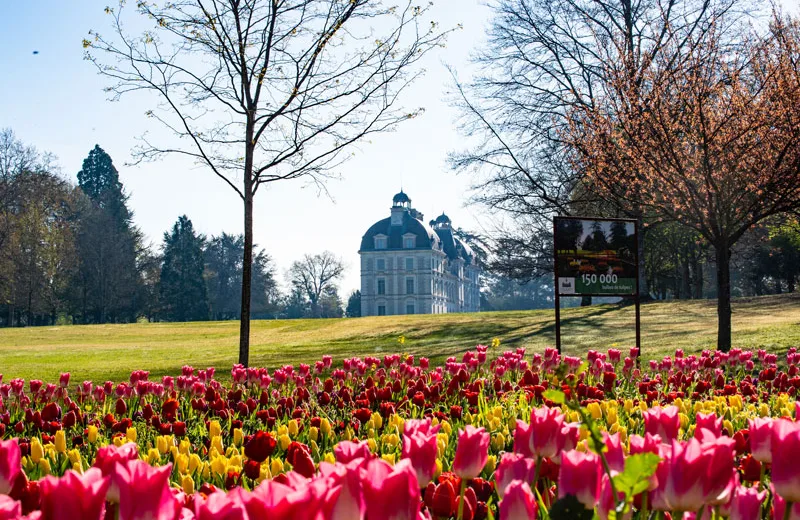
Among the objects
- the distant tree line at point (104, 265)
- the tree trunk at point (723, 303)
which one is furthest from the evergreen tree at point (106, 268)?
the tree trunk at point (723, 303)

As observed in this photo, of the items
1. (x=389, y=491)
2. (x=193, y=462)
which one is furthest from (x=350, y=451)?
(x=193, y=462)

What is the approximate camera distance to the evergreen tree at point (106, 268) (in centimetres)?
5312

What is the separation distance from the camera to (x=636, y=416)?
4.82 m

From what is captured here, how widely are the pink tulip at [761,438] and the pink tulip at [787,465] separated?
489mm

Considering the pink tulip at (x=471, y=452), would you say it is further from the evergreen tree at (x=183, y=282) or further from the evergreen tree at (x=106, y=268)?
the evergreen tree at (x=183, y=282)

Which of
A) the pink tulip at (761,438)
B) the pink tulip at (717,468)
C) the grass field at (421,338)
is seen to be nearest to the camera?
the pink tulip at (717,468)

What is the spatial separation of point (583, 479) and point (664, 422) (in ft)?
2.25

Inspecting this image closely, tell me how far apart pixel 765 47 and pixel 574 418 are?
10228mm

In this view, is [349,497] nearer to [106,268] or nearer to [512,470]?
[512,470]

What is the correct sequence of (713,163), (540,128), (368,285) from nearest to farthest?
(713,163)
(540,128)
(368,285)

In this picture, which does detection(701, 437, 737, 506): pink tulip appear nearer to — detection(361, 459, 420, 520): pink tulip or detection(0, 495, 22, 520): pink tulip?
detection(361, 459, 420, 520): pink tulip

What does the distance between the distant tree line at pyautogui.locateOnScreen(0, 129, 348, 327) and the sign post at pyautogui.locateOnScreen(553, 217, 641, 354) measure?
1386 inches

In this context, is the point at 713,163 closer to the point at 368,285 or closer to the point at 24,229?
the point at 24,229

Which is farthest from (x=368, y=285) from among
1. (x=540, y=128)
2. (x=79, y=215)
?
(x=540, y=128)
